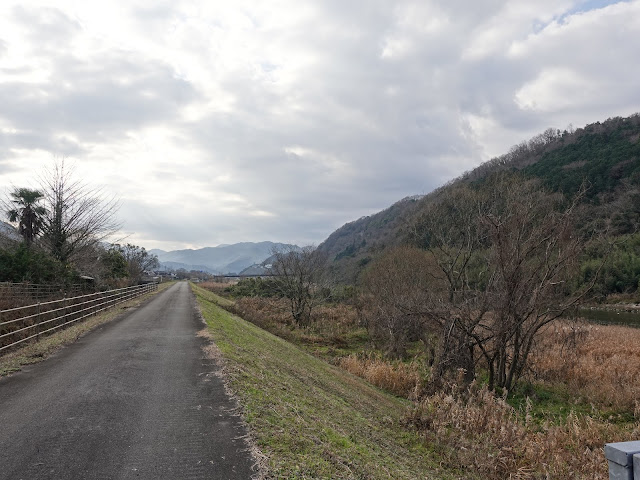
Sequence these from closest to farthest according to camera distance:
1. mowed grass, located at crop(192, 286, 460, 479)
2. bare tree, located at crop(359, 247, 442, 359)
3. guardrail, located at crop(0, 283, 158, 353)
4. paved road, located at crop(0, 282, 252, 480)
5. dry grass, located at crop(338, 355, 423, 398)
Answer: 1. paved road, located at crop(0, 282, 252, 480)
2. mowed grass, located at crop(192, 286, 460, 479)
3. guardrail, located at crop(0, 283, 158, 353)
4. dry grass, located at crop(338, 355, 423, 398)
5. bare tree, located at crop(359, 247, 442, 359)

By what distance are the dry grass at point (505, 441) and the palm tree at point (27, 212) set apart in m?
25.5

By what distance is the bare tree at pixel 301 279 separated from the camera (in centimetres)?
3281

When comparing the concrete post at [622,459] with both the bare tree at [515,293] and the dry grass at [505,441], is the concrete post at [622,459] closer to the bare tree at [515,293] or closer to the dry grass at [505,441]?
the dry grass at [505,441]

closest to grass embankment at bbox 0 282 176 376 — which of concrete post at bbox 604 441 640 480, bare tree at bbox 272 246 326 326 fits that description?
concrete post at bbox 604 441 640 480

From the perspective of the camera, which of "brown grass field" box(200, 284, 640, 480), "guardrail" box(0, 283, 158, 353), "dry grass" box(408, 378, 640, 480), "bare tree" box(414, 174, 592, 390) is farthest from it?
"bare tree" box(414, 174, 592, 390)

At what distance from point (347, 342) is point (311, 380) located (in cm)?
1563

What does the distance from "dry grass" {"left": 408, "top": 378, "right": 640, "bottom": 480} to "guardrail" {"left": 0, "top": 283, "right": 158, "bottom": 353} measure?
Answer: 10081mm

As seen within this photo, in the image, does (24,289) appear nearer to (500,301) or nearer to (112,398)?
(112,398)

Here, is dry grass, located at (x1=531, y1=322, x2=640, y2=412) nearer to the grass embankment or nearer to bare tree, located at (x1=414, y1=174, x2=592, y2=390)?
bare tree, located at (x1=414, y1=174, x2=592, y2=390)

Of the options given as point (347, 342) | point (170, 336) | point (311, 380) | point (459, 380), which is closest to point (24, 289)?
point (170, 336)

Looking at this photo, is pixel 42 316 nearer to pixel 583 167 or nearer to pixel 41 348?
pixel 41 348

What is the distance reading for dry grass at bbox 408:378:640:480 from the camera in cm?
723

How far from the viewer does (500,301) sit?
12.1 m

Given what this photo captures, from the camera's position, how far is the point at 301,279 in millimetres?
32875
